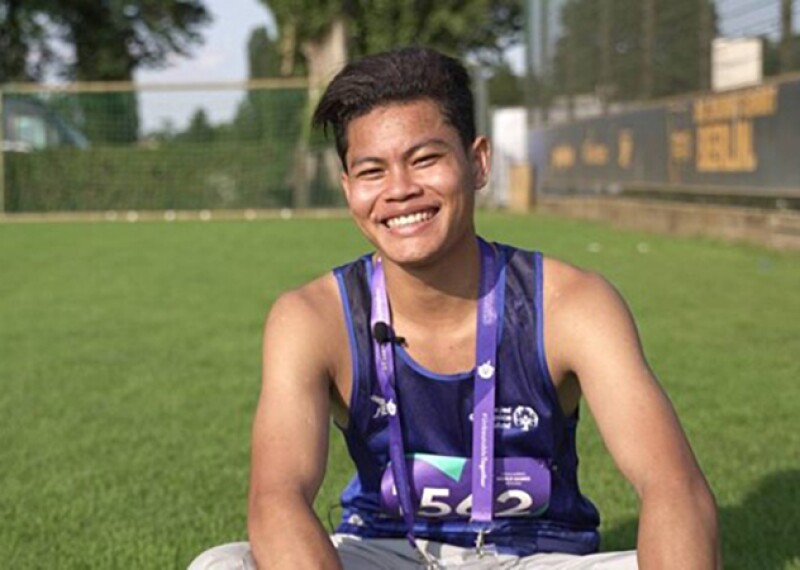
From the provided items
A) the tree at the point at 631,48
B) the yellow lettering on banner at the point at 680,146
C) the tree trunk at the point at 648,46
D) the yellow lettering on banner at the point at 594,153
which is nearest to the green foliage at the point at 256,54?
the tree at the point at 631,48

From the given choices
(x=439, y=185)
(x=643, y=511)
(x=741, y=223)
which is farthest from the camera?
(x=741, y=223)

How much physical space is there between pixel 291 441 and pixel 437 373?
13.9 inches

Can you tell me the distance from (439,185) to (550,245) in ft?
49.3

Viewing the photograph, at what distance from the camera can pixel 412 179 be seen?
9.41 ft

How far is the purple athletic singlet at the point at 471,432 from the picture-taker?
9.66 ft

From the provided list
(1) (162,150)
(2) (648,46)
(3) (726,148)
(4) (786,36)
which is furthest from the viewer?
(1) (162,150)

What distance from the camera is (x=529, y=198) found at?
2939 centimetres

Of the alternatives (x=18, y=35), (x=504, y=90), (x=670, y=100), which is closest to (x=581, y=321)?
(x=670, y=100)

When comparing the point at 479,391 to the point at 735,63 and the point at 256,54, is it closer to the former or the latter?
the point at 735,63

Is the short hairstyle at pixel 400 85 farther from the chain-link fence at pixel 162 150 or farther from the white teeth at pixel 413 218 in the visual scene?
the chain-link fence at pixel 162 150

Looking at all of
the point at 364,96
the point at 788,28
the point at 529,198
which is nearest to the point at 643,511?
the point at 364,96

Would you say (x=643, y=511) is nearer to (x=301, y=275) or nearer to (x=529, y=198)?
(x=301, y=275)

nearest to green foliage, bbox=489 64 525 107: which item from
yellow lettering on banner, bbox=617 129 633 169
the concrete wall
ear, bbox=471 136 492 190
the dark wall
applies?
the dark wall

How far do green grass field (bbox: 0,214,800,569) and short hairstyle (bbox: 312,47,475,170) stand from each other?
5.99 feet
